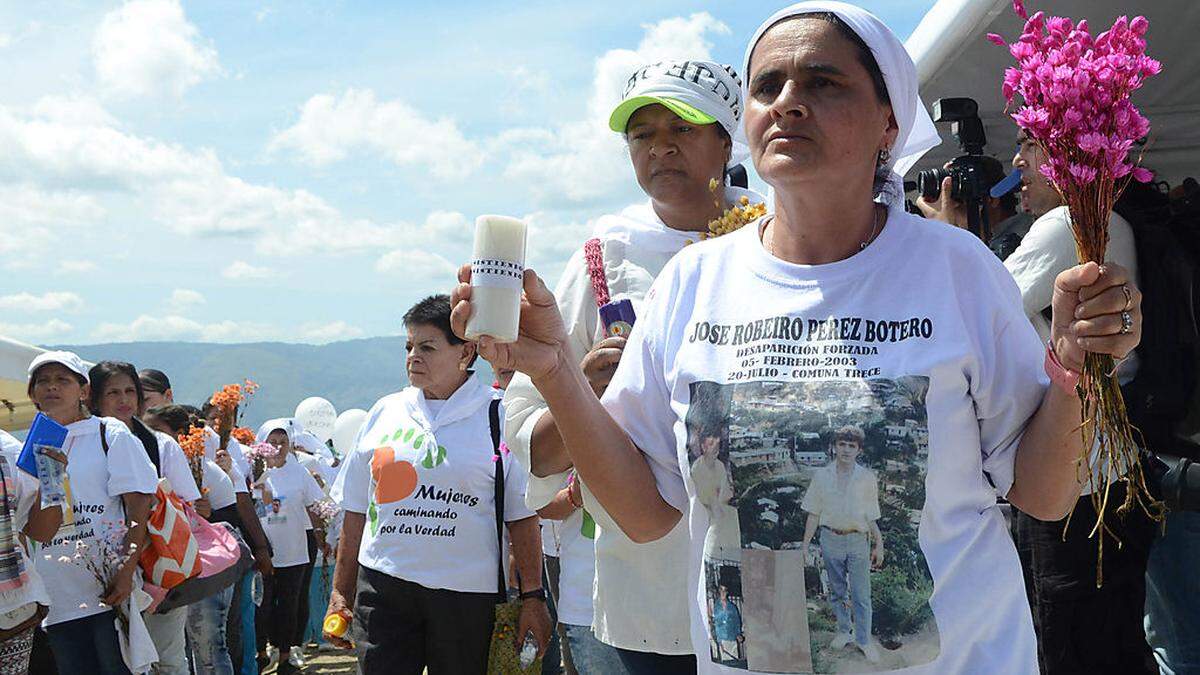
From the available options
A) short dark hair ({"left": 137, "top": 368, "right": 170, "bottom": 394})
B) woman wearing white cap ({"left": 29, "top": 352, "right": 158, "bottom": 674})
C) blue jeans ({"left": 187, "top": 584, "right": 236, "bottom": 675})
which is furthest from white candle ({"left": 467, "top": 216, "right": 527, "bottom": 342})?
short dark hair ({"left": 137, "top": 368, "right": 170, "bottom": 394})

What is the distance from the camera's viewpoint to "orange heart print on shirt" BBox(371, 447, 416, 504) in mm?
5387

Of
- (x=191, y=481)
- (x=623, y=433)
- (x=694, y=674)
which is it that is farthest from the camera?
(x=191, y=481)

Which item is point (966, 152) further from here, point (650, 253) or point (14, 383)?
point (14, 383)

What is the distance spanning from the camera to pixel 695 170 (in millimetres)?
3281

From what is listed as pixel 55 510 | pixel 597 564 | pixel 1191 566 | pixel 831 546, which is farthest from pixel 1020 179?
pixel 55 510

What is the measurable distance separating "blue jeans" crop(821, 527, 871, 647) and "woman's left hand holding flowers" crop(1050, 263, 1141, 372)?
48cm

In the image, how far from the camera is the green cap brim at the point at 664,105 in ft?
10.3

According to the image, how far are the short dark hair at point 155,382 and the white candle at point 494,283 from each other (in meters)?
8.00

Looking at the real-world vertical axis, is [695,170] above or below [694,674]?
above

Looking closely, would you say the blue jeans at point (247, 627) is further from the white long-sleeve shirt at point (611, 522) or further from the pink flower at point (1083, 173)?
the pink flower at point (1083, 173)

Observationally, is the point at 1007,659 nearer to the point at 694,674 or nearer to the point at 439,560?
the point at 694,674

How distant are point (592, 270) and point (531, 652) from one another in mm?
2583

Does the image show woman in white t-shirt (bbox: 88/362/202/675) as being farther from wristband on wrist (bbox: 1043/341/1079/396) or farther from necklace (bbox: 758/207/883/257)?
wristband on wrist (bbox: 1043/341/1079/396)

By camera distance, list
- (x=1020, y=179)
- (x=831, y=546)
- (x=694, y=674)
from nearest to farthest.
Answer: (x=831, y=546) → (x=694, y=674) → (x=1020, y=179)
